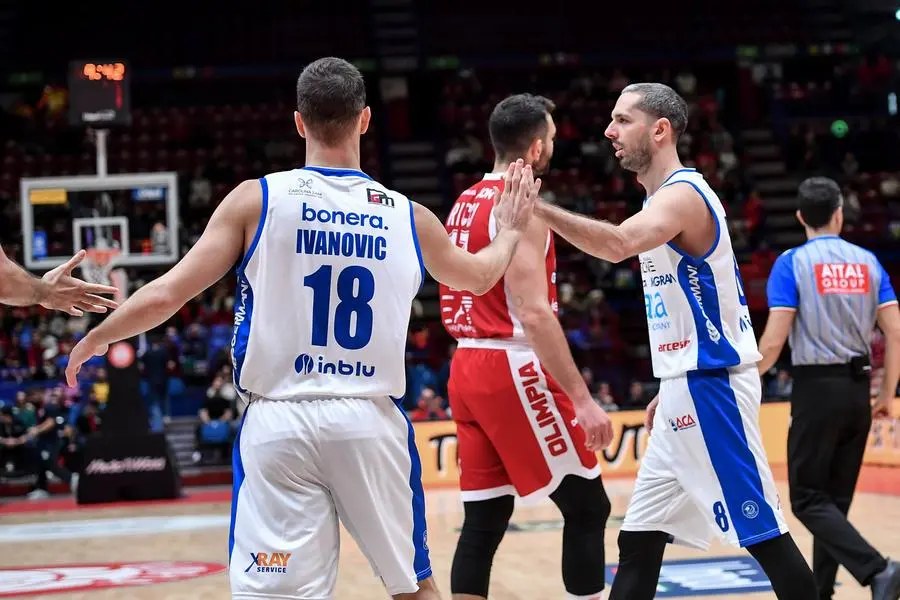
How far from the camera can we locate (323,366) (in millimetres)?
3197

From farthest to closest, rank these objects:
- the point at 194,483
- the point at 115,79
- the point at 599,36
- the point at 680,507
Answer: the point at 599,36, the point at 194,483, the point at 115,79, the point at 680,507

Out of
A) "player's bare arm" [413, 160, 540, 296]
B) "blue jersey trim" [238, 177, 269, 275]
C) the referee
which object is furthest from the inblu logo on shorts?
the referee

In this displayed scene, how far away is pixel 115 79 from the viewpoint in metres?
13.6

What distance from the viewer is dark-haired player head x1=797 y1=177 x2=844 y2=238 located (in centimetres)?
565

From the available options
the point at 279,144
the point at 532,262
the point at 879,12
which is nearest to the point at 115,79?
the point at 279,144

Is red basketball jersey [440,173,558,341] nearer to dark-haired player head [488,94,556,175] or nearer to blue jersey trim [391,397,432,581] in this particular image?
dark-haired player head [488,94,556,175]

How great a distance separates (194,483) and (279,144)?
8.27 m

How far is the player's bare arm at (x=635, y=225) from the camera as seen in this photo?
12.5ft

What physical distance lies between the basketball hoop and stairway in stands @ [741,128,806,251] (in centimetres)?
1191

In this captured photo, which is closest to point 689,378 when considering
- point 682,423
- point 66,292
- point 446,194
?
point 682,423

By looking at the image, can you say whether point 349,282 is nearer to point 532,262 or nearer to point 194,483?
point 532,262

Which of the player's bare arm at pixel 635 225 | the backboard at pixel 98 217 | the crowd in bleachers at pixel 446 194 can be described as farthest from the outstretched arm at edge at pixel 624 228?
the crowd in bleachers at pixel 446 194

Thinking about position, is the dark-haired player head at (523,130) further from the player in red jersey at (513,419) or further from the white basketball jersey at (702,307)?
the white basketball jersey at (702,307)

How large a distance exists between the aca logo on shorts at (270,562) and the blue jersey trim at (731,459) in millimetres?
1596
